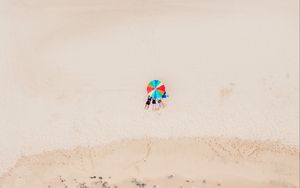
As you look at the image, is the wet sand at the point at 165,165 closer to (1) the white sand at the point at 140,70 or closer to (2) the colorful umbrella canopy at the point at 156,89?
(1) the white sand at the point at 140,70

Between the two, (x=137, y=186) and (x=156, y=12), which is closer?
(x=137, y=186)

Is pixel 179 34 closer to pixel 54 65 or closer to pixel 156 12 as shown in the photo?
pixel 156 12

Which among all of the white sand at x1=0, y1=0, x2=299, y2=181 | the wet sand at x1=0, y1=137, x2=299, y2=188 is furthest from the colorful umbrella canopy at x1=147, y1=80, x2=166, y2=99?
the wet sand at x1=0, y1=137, x2=299, y2=188

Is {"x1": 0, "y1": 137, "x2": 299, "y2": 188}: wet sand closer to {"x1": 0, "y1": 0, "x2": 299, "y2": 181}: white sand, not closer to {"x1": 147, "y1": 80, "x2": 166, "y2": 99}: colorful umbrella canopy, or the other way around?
{"x1": 0, "y1": 0, "x2": 299, "y2": 181}: white sand

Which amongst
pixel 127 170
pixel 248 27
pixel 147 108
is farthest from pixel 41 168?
pixel 248 27

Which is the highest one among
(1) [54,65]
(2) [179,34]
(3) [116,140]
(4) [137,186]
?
(2) [179,34]

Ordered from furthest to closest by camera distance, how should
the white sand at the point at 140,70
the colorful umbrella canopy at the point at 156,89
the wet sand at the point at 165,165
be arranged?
the colorful umbrella canopy at the point at 156,89
the white sand at the point at 140,70
the wet sand at the point at 165,165

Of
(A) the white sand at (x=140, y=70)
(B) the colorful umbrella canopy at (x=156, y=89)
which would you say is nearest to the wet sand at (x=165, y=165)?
(A) the white sand at (x=140, y=70)
